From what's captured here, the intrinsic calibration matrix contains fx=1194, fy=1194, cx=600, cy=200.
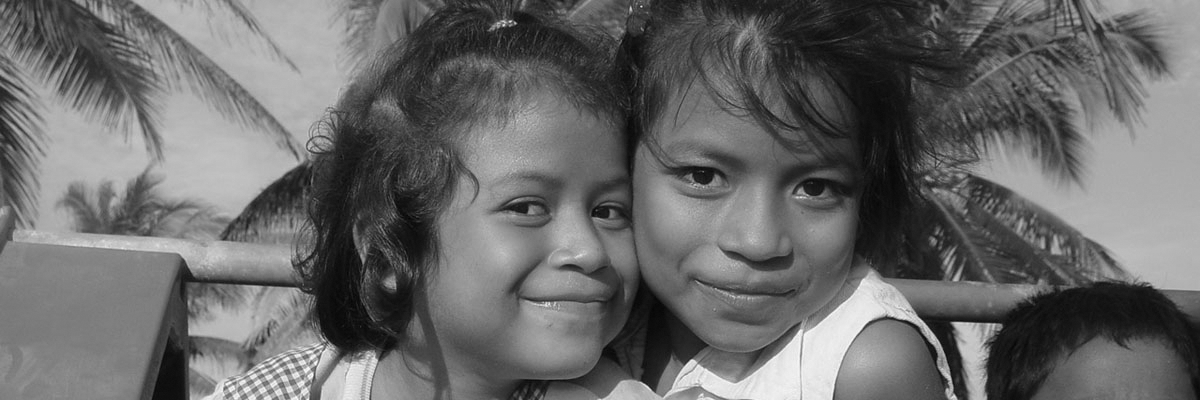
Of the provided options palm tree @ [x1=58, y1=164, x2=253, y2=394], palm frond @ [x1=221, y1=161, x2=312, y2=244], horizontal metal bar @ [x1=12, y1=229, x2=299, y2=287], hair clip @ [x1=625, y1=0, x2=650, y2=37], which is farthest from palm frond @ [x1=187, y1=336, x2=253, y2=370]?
hair clip @ [x1=625, y1=0, x2=650, y2=37]

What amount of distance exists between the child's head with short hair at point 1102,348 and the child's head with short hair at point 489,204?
91 cm

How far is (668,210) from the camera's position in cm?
163

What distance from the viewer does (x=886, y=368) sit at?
63.6 inches

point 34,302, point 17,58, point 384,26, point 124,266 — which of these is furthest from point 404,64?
point 17,58

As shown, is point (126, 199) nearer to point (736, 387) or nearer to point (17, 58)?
point (17, 58)

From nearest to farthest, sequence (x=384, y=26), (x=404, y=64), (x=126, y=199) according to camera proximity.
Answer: (x=404, y=64)
(x=384, y=26)
(x=126, y=199)

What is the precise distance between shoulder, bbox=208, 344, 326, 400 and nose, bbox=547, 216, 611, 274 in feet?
1.75

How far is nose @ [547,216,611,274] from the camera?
165 cm

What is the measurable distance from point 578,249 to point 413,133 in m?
0.34

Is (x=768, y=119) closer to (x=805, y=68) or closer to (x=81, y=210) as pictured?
(x=805, y=68)

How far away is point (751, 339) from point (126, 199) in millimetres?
24454

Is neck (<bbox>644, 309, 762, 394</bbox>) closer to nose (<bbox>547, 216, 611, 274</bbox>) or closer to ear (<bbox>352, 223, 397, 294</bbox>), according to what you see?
nose (<bbox>547, 216, 611, 274</bbox>)

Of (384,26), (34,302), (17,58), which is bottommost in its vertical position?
(17,58)

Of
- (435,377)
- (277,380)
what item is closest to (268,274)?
(277,380)
